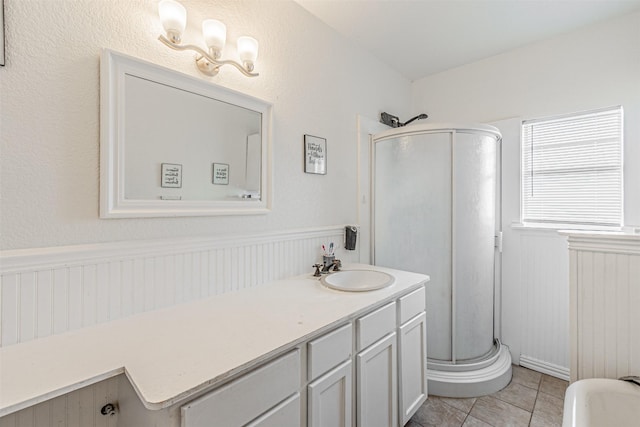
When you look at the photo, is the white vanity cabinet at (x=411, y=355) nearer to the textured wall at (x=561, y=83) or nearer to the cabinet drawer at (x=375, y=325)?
the cabinet drawer at (x=375, y=325)

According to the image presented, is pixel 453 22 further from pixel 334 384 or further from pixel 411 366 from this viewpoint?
pixel 334 384

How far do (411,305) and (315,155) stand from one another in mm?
1087

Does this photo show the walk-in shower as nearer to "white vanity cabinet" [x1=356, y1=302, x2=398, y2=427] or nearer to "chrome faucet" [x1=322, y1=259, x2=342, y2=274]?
"chrome faucet" [x1=322, y1=259, x2=342, y2=274]

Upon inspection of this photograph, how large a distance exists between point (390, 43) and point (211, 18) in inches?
56.7

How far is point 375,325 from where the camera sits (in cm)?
135

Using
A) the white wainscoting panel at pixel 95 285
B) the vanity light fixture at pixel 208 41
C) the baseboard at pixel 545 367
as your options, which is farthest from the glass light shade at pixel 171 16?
the baseboard at pixel 545 367

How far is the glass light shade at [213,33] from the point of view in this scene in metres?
1.31

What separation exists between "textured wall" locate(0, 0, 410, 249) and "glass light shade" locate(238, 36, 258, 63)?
7 cm

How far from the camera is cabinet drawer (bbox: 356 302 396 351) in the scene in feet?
4.17

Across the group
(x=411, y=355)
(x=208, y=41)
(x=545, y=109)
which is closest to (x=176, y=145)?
(x=208, y=41)

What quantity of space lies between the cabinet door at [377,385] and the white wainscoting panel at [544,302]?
4.97ft

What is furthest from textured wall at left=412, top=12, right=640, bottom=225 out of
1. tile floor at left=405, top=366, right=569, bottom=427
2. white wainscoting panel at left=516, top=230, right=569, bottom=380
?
tile floor at left=405, top=366, right=569, bottom=427

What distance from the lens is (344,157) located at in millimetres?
2193

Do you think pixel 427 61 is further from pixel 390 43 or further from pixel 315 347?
pixel 315 347
